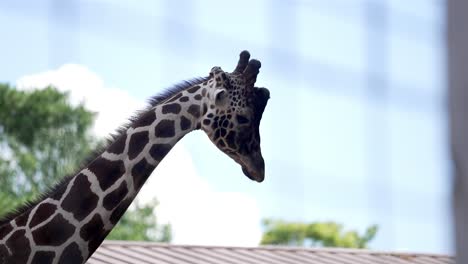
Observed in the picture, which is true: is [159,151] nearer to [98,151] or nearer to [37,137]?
[98,151]

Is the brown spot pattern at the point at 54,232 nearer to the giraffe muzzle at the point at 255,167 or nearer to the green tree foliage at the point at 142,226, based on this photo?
the giraffe muzzle at the point at 255,167

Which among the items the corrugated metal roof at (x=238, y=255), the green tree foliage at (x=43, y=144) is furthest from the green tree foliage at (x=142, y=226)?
the corrugated metal roof at (x=238, y=255)

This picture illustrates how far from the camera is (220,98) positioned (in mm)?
5820

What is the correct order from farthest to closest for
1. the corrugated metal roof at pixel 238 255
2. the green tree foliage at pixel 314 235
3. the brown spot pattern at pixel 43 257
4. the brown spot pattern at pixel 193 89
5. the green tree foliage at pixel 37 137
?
1. the green tree foliage at pixel 314 235
2. the green tree foliage at pixel 37 137
3. the corrugated metal roof at pixel 238 255
4. the brown spot pattern at pixel 193 89
5. the brown spot pattern at pixel 43 257

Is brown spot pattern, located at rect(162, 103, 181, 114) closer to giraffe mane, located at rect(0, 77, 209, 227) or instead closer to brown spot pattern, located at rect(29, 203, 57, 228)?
giraffe mane, located at rect(0, 77, 209, 227)

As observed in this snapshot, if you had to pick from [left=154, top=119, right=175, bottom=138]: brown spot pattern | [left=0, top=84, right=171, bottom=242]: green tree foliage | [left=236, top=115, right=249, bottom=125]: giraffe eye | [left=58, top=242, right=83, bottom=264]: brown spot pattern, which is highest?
[left=236, top=115, right=249, bottom=125]: giraffe eye

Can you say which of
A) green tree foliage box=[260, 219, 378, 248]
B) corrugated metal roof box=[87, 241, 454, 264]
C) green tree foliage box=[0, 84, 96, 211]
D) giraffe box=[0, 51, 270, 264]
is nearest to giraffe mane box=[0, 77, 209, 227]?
giraffe box=[0, 51, 270, 264]

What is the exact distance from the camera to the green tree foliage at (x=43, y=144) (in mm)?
24453

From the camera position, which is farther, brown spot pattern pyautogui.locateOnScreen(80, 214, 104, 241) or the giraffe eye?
the giraffe eye

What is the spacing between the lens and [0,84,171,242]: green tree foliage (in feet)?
80.2

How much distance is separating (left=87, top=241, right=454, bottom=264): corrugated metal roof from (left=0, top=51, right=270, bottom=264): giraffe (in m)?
1.65

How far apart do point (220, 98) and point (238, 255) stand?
2689mm

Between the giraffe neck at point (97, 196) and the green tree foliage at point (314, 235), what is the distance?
2377 cm

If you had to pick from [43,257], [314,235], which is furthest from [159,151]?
[314,235]
